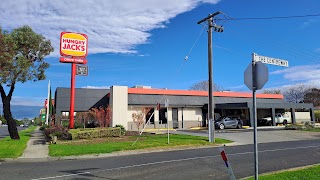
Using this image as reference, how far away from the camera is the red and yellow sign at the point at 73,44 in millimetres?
24594

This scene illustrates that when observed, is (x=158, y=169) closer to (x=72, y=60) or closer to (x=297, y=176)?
(x=297, y=176)

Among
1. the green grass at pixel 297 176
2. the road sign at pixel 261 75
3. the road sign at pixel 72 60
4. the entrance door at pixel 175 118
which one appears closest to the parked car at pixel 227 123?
the entrance door at pixel 175 118

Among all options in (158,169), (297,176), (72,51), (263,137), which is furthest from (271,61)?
(72,51)

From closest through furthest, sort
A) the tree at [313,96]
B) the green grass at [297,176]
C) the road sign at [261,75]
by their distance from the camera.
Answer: the road sign at [261,75], the green grass at [297,176], the tree at [313,96]

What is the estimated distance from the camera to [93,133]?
70.9 ft

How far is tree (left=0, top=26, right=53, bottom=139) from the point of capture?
67.7 feet

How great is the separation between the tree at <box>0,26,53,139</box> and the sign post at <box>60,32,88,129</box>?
1266mm

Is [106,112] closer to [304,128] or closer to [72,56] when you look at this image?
[72,56]

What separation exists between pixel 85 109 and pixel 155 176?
3415 cm

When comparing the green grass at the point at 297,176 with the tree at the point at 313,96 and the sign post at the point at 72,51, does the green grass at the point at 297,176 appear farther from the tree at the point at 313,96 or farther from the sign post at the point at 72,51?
the tree at the point at 313,96

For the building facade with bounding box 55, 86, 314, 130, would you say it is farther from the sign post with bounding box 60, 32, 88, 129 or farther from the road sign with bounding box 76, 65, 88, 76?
the sign post with bounding box 60, 32, 88, 129

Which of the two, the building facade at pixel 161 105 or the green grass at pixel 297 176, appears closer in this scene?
the green grass at pixel 297 176

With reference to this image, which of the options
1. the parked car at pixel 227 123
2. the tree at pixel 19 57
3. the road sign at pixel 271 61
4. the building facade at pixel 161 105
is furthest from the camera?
the parked car at pixel 227 123

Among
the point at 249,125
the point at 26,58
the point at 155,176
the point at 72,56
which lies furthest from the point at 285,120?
the point at 155,176
